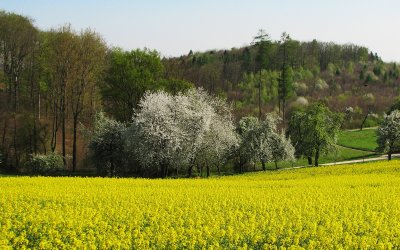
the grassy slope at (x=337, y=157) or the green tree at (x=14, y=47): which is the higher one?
the green tree at (x=14, y=47)

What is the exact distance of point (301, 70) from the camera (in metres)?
153

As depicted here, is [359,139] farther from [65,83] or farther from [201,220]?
[201,220]

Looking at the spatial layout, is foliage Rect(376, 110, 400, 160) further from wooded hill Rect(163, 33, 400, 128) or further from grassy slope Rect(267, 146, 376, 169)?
wooded hill Rect(163, 33, 400, 128)

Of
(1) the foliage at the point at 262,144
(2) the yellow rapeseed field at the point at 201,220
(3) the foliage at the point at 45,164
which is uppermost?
(1) the foliage at the point at 262,144

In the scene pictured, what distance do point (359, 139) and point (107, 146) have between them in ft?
178

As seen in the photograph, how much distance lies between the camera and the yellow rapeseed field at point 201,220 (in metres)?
13.7

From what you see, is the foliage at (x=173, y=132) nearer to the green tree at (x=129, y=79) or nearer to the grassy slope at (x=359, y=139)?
the green tree at (x=129, y=79)

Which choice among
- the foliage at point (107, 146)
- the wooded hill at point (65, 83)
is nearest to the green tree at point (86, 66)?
the wooded hill at point (65, 83)

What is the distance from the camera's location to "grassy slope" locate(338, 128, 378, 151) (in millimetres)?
85213

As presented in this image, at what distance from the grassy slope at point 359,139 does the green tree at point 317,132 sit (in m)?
17.0

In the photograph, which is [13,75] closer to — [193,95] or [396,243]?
[193,95]

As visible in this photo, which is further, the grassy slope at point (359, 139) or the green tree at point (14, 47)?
the grassy slope at point (359, 139)

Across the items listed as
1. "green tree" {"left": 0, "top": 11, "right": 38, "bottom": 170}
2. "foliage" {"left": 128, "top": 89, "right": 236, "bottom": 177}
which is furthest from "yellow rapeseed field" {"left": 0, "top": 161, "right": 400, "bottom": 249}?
"green tree" {"left": 0, "top": 11, "right": 38, "bottom": 170}

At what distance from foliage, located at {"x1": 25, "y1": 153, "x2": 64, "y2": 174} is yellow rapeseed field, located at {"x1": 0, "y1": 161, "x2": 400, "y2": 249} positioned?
99.6ft
